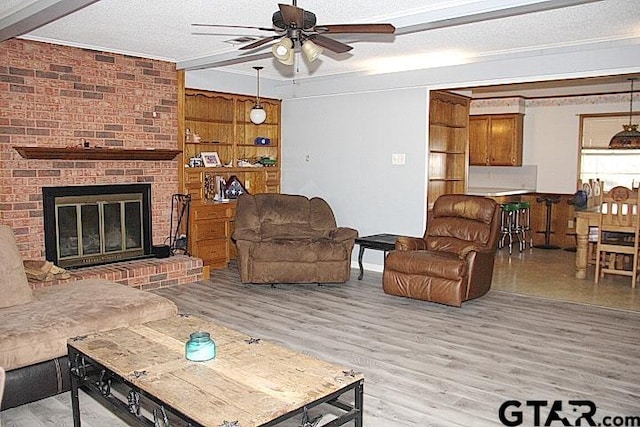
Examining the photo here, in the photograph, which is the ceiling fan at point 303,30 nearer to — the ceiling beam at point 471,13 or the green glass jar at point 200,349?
the ceiling beam at point 471,13

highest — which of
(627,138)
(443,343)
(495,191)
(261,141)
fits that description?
(627,138)

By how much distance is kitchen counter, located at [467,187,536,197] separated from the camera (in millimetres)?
8890

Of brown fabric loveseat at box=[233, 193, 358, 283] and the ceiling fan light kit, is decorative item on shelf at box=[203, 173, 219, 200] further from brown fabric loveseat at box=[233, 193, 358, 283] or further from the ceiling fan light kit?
the ceiling fan light kit

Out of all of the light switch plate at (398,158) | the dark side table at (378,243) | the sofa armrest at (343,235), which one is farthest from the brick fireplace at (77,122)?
the light switch plate at (398,158)

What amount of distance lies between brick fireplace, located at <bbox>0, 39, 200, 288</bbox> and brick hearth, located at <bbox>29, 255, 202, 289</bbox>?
0.52 metres

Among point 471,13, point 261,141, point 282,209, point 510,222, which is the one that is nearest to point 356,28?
point 471,13

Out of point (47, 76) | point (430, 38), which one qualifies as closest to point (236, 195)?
point (47, 76)

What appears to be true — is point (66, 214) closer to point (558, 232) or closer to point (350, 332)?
point (350, 332)

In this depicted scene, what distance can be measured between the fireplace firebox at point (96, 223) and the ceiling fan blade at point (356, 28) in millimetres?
3701

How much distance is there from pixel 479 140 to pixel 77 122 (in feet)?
21.3

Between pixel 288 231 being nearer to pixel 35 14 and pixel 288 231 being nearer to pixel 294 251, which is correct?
pixel 294 251

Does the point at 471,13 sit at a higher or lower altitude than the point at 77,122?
higher

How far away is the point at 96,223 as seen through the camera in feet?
19.9

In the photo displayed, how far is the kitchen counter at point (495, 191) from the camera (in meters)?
8.89
